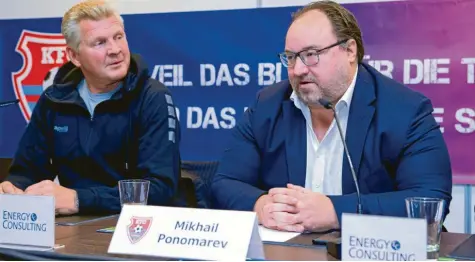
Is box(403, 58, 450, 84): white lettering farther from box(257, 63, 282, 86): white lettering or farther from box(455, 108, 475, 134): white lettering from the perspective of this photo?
box(257, 63, 282, 86): white lettering

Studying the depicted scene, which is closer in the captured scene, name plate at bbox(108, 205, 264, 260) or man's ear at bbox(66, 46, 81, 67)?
name plate at bbox(108, 205, 264, 260)

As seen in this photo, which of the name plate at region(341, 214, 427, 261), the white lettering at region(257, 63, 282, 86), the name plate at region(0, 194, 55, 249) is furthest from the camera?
→ the white lettering at region(257, 63, 282, 86)

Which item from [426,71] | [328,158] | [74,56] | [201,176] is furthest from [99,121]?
[426,71]

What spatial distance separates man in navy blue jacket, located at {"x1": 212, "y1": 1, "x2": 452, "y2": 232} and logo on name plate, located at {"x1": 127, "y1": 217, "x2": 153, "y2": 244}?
50 cm

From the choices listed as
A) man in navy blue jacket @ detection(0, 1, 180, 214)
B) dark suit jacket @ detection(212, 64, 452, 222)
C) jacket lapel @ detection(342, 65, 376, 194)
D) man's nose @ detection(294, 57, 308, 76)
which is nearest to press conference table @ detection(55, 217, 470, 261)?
dark suit jacket @ detection(212, 64, 452, 222)

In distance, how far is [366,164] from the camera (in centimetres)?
217

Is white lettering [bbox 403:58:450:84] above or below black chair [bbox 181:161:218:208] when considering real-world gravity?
above

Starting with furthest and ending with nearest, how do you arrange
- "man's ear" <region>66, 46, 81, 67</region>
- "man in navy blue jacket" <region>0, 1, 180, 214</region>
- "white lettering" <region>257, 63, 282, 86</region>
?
"white lettering" <region>257, 63, 282, 86</region> < "man's ear" <region>66, 46, 81, 67</region> < "man in navy blue jacket" <region>0, 1, 180, 214</region>

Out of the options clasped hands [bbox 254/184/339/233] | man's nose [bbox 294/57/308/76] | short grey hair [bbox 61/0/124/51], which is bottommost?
clasped hands [bbox 254/184/339/233]

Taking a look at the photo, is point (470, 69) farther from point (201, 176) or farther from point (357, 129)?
point (201, 176)

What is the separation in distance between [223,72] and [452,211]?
147 cm

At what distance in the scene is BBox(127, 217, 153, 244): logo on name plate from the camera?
5.05ft

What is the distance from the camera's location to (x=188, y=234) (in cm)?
150

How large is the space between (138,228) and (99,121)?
120 cm
